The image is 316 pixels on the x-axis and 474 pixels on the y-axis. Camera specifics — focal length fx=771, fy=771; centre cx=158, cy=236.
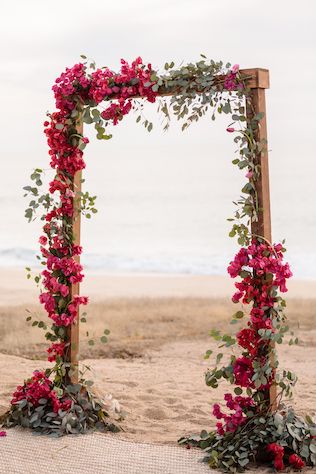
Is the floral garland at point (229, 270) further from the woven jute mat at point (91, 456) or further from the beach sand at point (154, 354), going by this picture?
the beach sand at point (154, 354)

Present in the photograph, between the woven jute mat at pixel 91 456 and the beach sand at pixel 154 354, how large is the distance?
0.29 metres

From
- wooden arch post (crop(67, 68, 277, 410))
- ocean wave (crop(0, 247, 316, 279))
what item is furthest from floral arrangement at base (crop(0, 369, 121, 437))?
ocean wave (crop(0, 247, 316, 279))

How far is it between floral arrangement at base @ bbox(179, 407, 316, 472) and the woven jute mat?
0.48ft

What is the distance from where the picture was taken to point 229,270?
4.59 metres

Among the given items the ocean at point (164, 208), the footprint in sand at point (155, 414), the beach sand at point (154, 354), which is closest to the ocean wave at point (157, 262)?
the ocean at point (164, 208)

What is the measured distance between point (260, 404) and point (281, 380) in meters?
0.21

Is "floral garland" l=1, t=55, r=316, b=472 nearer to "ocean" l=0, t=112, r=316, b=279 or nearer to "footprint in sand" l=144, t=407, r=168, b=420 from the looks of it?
"footprint in sand" l=144, t=407, r=168, b=420

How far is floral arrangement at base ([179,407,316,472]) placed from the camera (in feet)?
14.8

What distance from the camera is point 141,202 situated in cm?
2505

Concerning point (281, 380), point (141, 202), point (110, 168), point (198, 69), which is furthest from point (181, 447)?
point (110, 168)

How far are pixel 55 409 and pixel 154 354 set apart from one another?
321 centimetres

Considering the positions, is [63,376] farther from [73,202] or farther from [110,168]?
[110,168]

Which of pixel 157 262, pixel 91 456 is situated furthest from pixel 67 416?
pixel 157 262

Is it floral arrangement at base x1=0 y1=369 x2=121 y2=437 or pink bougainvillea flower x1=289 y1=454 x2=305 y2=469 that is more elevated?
floral arrangement at base x1=0 y1=369 x2=121 y2=437
